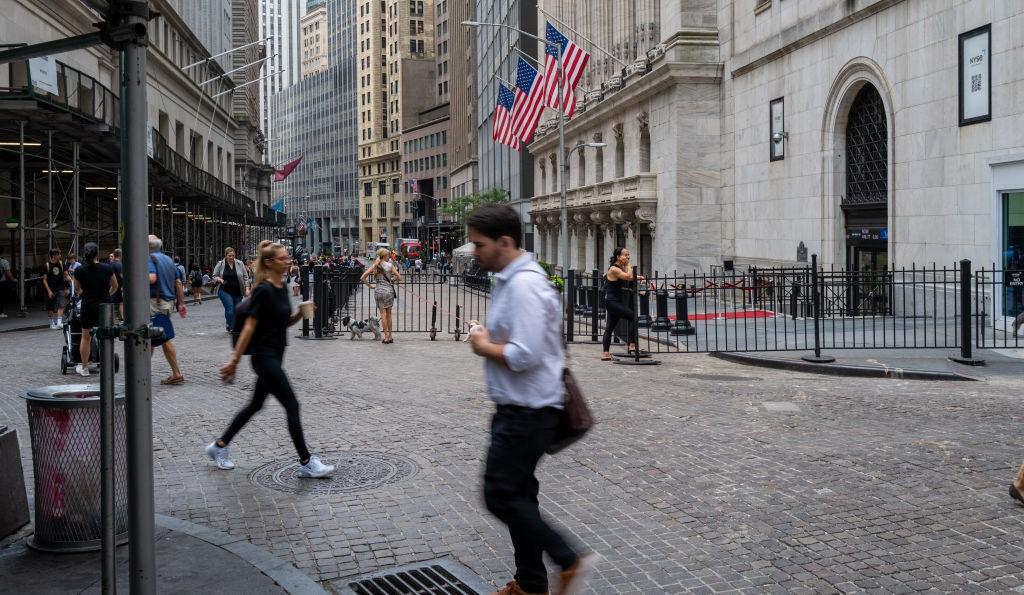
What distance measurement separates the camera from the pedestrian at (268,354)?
720 centimetres

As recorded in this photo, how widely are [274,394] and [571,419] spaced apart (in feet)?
11.8

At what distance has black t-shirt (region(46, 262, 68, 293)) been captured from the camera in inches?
839

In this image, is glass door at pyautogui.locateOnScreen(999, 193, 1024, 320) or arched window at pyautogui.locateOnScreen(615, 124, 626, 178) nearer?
glass door at pyautogui.locateOnScreen(999, 193, 1024, 320)

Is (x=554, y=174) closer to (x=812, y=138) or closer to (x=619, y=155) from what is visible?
(x=619, y=155)

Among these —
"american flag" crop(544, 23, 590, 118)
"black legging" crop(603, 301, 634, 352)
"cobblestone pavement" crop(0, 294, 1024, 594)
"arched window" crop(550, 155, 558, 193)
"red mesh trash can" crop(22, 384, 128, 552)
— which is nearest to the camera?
"cobblestone pavement" crop(0, 294, 1024, 594)

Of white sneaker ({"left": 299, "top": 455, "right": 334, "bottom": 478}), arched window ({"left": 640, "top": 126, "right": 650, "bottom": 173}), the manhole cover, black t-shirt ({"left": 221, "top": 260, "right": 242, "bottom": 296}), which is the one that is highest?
arched window ({"left": 640, "top": 126, "right": 650, "bottom": 173})

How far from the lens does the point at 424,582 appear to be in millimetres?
5129

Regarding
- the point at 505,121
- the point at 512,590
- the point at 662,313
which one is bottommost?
the point at 512,590

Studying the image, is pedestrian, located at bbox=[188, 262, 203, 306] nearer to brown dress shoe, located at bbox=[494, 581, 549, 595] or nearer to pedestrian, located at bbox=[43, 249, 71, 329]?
pedestrian, located at bbox=[43, 249, 71, 329]

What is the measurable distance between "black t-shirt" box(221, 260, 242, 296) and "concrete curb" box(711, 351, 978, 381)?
381 inches

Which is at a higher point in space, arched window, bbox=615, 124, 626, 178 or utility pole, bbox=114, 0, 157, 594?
arched window, bbox=615, 124, 626, 178

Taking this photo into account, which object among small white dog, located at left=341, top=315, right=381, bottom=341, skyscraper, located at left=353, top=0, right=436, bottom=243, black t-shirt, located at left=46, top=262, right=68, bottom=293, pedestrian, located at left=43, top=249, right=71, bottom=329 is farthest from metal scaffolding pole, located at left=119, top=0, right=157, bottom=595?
skyscraper, located at left=353, top=0, right=436, bottom=243

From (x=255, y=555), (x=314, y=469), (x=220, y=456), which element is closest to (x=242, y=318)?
(x=220, y=456)

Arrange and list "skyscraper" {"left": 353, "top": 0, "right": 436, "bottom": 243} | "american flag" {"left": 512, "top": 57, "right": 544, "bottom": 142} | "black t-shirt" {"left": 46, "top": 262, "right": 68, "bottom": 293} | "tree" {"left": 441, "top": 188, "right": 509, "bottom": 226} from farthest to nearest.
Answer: "skyscraper" {"left": 353, "top": 0, "right": 436, "bottom": 243} < "tree" {"left": 441, "top": 188, "right": 509, "bottom": 226} < "american flag" {"left": 512, "top": 57, "right": 544, "bottom": 142} < "black t-shirt" {"left": 46, "top": 262, "right": 68, "bottom": 293}
